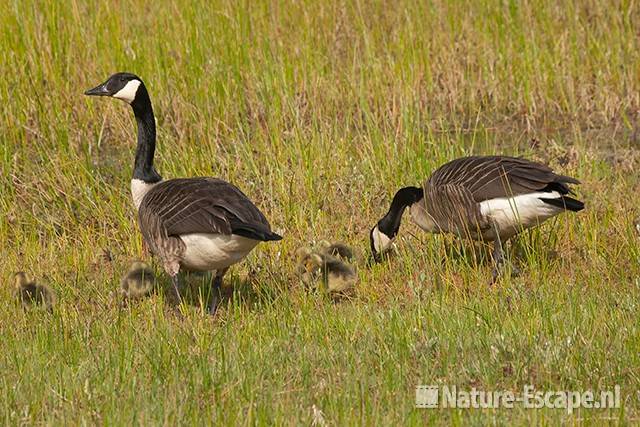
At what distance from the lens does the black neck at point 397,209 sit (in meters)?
8.03

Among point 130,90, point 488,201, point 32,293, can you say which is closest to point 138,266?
point 32,293

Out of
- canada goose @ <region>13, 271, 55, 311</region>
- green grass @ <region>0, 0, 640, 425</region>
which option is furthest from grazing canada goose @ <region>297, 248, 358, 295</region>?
canada goose @ <region>13, 271, 55, 311</region>

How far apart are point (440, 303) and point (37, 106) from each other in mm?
4919

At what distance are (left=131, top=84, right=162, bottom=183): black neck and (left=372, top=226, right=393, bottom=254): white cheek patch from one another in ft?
5.63

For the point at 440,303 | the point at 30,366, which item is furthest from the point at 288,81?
the point at 30,366

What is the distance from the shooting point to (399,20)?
36.8 ft

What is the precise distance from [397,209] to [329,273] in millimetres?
1116

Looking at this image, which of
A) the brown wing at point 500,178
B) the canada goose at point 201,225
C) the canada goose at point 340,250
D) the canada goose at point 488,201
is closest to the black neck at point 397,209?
the canada goose at point 488,201

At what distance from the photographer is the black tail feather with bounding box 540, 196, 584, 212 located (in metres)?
6.95

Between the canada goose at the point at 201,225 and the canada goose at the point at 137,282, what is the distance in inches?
8.0

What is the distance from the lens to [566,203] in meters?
7.01

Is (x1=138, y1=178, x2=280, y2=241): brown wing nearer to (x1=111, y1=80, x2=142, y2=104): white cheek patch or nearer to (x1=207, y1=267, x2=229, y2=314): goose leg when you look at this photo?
(x1=207, y1=267, x2=229, y2=314): goose leg

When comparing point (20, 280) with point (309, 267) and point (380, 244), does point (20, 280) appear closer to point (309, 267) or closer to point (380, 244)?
point (309, 267)

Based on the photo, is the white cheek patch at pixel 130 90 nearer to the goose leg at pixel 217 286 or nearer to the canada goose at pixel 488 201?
the goose leg at pixel 217 286
